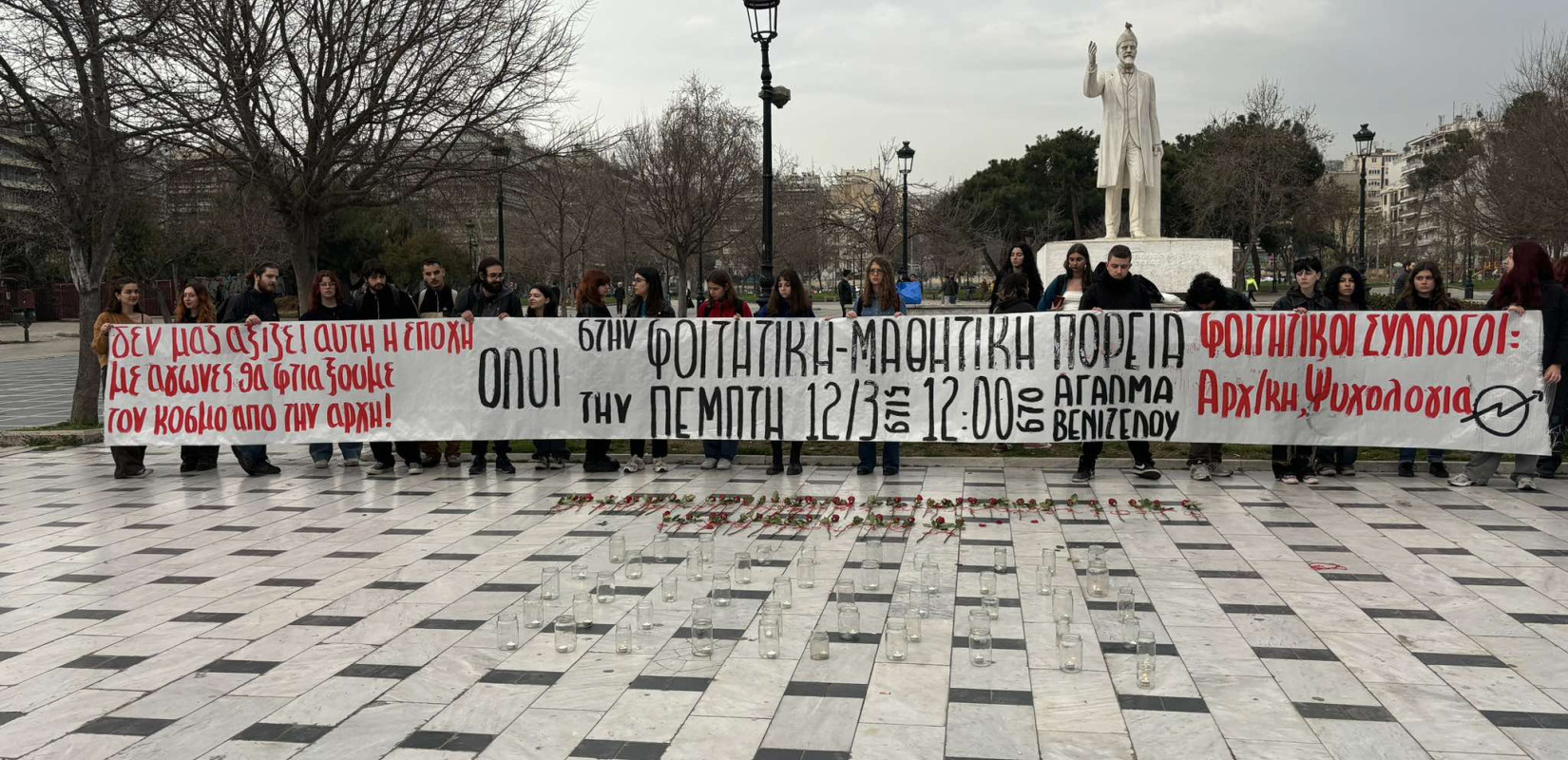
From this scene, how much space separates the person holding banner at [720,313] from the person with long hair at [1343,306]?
17.6ft

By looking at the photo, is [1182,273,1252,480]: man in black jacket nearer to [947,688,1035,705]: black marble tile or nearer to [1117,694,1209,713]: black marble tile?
[1117,694,1209,713]: black marble tile

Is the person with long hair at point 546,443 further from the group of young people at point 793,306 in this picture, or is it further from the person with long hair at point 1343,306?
the person with long hair at point 1343,306

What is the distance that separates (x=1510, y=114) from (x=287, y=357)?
3410 centimetres

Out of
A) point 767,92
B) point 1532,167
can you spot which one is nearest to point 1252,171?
point 1532,167

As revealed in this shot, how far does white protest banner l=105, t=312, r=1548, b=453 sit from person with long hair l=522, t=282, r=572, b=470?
0.93ft

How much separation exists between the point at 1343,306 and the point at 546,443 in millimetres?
7555

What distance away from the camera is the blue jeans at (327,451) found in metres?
11.8

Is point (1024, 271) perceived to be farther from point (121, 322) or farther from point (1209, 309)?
point (121, 322)

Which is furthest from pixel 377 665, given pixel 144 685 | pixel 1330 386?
pixel 1330 386

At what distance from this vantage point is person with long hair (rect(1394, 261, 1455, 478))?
1032 cm

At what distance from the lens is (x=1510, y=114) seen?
33.2 metres

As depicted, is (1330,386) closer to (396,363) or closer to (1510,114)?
(396,363)

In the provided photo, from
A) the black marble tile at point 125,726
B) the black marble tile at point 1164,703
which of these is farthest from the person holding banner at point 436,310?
the black marble tile at point 1164,703

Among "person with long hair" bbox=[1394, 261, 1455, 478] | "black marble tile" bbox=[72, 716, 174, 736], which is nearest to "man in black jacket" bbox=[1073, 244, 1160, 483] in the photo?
"person with long hair" bbox=[1394, 261, 1455, 478]
